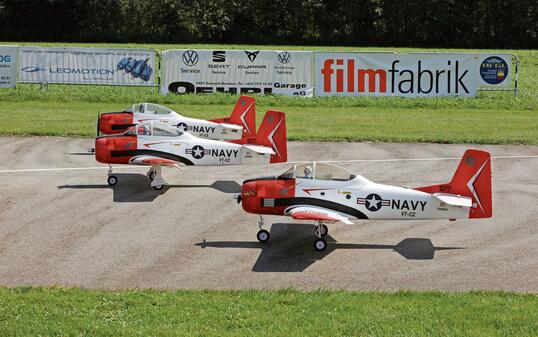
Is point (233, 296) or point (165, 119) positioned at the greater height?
point (165, 119)

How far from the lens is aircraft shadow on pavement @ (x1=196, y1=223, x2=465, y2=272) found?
1669 centimetres

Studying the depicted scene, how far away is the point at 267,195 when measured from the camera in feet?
58.3

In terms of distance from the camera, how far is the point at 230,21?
77312mm

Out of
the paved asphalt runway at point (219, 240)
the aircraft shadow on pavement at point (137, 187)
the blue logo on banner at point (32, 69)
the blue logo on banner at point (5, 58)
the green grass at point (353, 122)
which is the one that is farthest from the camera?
the blue logo on banner at point (32, 69)

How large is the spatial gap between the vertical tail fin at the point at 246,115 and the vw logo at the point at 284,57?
1196 centimetres

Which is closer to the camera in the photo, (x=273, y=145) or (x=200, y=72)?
(x=273, y=145)

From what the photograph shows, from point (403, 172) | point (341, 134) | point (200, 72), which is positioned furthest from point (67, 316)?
point (200, 72)

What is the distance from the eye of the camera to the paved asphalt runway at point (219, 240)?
1580cm

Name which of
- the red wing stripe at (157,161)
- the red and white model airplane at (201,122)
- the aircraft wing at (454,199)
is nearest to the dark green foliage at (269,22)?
the red and white model airplane at (201,122)

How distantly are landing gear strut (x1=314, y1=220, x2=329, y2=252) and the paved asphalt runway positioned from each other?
0.20 meters

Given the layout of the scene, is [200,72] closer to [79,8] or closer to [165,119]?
[165,119]

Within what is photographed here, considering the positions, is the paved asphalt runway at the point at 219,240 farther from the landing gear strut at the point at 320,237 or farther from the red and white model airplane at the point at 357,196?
the red and white model airplane at the point at 357,196

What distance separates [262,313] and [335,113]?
23294 mm

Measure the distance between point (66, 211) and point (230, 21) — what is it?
194ft
